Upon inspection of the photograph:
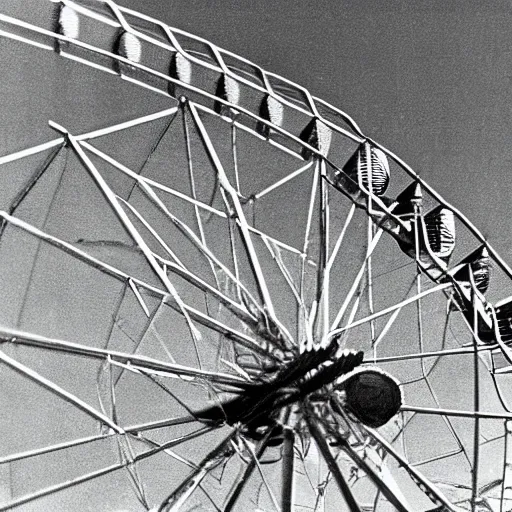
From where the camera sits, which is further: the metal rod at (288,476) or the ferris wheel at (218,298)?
the ferris wheel at (218,298)

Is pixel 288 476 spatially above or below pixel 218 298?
below

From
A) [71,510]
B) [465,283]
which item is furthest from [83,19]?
[465,283]

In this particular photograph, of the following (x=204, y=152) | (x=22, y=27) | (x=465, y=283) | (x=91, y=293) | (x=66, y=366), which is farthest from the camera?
(x=465, y=283)

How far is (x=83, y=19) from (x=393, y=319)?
135 inches

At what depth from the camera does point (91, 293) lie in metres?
6.75

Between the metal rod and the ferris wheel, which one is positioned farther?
the ferris wheel

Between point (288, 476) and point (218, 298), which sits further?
point (218, 298)

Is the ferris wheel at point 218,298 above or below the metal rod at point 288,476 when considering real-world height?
above

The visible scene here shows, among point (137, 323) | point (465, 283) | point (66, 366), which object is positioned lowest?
point (66, 366)

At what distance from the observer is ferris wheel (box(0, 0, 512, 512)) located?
6.13m

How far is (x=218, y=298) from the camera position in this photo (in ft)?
22.2

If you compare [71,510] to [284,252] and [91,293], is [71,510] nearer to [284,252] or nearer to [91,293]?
[91,293]

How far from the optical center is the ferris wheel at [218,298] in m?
6.13

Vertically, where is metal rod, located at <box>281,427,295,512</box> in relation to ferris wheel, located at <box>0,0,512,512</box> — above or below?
below
